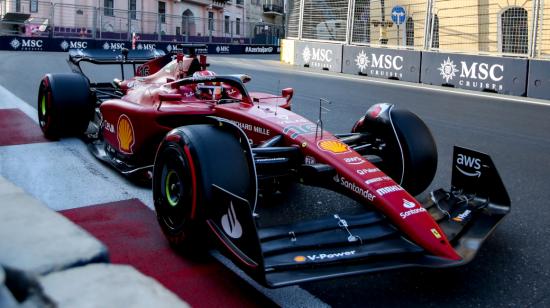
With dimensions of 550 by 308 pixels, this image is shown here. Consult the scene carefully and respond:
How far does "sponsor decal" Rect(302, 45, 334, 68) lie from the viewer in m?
17.5

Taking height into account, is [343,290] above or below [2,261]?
below

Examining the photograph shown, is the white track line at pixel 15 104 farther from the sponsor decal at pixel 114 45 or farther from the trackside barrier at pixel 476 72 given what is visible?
the sponsor decal at pixel 114 45

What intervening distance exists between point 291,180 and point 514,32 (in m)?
13.1

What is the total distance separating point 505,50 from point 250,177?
1371 cm

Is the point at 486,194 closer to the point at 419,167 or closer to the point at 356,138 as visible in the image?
the point at 419,167

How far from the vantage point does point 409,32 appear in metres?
17.4

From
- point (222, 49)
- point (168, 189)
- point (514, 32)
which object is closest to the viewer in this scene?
point (168, 189)

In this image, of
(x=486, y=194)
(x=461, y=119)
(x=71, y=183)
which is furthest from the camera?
(x=461, y=119)


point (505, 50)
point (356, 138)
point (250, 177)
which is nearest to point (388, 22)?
point (505, 50)

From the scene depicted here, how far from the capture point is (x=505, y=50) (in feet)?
48.5

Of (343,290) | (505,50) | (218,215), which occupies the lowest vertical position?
(343,290)

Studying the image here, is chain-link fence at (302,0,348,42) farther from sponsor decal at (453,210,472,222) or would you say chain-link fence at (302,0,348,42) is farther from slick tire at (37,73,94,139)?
sponsor decal at (453,210,472,222)

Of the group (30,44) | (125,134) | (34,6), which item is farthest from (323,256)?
(34,6)

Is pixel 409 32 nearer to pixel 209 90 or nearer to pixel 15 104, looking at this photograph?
pixel 15 104
